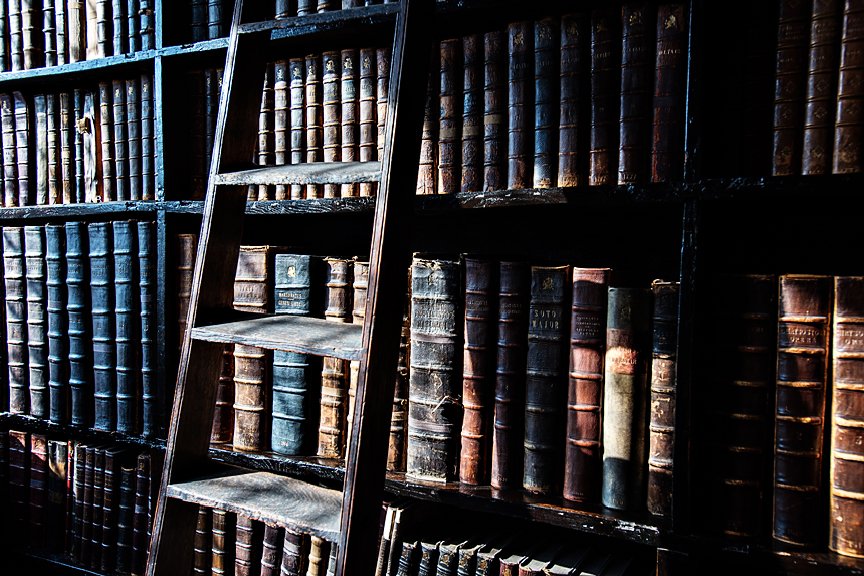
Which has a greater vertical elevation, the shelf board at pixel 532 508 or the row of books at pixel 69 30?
the row of books at pixel 69 30

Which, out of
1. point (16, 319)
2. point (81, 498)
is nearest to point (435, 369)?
point (81, 498)

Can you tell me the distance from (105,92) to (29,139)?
0.27m

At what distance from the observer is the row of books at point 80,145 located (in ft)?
5.02

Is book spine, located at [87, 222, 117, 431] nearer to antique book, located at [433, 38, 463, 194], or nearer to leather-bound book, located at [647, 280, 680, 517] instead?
antique book, located at [433, 38, 463, 194]

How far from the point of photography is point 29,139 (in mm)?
1651

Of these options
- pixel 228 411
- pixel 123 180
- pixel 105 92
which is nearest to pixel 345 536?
pixel 228 411

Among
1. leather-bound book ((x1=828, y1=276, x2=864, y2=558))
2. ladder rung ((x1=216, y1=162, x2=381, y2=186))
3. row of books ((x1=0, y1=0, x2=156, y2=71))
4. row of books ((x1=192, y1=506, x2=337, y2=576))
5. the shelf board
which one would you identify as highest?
row of books ((x1=0, y1=0, x2=156, y2=71))

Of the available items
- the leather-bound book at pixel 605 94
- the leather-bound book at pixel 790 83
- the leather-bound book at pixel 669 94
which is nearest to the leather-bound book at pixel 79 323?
the leather-bound book at pixel 605 94

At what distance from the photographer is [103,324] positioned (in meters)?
1.54

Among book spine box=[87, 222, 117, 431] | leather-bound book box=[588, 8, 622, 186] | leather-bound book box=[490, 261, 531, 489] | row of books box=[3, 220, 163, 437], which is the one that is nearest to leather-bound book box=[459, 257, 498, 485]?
leather-bound book box=[490, 261, 531, 489]

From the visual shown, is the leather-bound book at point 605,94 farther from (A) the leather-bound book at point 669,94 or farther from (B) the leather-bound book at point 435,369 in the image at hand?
(B) the leather-bound book at point 435,369

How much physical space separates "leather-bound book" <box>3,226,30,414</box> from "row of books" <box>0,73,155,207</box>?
0.12 metres

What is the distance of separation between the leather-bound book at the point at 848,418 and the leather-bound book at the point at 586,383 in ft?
1.17

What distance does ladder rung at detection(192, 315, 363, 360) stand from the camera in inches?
36.7
